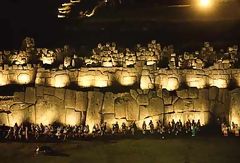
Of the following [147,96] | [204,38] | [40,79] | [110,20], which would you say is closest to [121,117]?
[147,96]

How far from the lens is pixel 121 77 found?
21969 millimetres

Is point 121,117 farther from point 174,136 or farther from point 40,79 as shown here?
point 40,79

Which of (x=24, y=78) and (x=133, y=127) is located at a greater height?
(x=24, y=78)

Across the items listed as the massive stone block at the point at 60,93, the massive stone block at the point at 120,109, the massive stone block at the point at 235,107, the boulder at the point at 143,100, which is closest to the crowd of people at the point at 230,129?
the massive stone block at the point at 235,107

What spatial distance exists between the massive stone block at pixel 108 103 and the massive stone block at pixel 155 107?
1595 mm

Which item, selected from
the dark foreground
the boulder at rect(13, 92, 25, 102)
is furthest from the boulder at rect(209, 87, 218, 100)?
the boulder at rect(13, 92, 25, 102)

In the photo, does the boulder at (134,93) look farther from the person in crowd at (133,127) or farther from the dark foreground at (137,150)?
the dark foreground at (137,150)

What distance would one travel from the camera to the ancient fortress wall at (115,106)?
20.0 meters

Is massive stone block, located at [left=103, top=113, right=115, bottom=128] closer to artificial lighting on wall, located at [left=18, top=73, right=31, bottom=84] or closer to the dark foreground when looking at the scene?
the dark foreground

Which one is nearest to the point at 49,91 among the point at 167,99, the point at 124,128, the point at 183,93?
the point at 124,128

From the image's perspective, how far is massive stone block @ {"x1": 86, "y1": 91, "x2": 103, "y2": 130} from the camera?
65.7 feet

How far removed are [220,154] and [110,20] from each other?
16039mm

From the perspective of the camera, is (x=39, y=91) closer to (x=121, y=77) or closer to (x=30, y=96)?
(x=30, y=96)

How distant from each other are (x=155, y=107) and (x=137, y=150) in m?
3.58
